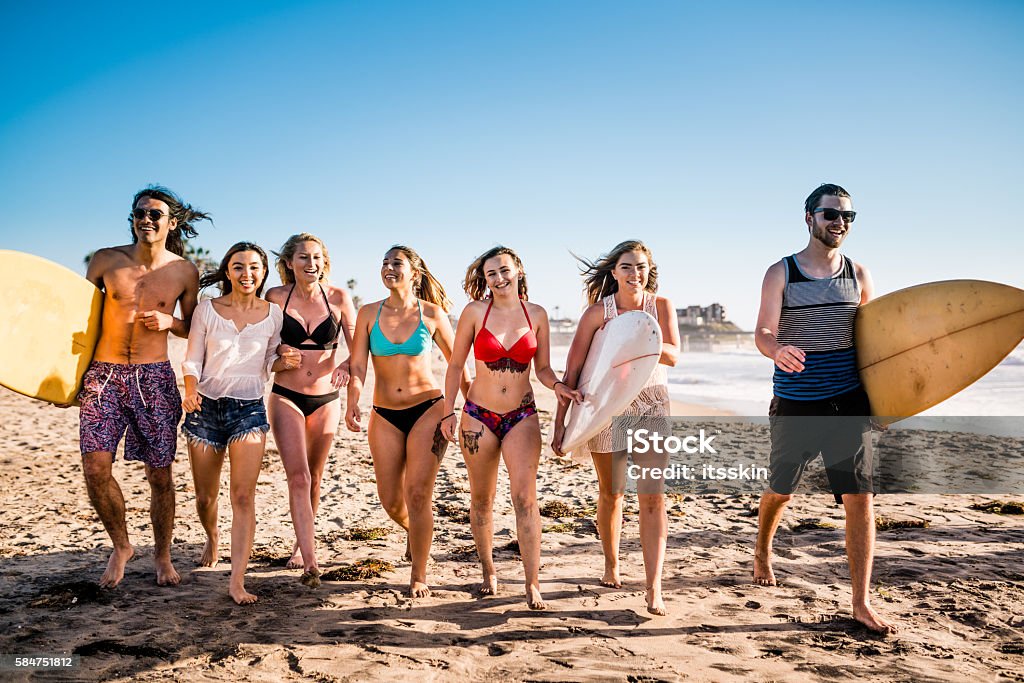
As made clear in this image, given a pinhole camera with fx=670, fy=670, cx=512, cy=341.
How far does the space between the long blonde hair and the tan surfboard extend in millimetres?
3496

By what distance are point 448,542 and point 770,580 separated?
233 cm

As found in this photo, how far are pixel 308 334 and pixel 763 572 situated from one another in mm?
3393

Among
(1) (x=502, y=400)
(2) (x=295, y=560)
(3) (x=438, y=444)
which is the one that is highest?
(1) (x=502, y=400)

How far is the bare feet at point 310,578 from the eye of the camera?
4203 mm

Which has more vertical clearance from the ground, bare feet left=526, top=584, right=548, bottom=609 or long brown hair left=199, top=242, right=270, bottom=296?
long brown hair left=199, top=242, right=270, bottom=296

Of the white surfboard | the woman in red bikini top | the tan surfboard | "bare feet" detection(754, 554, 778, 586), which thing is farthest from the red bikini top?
"bare feet" detection(754, 554, 778, 586)

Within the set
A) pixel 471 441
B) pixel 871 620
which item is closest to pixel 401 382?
pixel 471 441

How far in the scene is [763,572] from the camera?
433cm

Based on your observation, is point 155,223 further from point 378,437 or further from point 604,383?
point 604,383

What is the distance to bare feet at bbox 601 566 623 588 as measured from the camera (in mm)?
4266

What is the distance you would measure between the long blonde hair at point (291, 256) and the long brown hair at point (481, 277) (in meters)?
1.10

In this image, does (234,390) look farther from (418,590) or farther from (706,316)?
(706,316)

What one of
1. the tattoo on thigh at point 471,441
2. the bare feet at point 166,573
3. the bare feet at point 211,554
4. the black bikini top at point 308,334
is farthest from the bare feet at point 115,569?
the tattoo on thigh at point 471,441

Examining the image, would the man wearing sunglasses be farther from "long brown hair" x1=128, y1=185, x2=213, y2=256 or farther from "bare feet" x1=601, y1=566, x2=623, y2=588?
"bare feet" x1=601, y1=566, x2=623, y2=588
